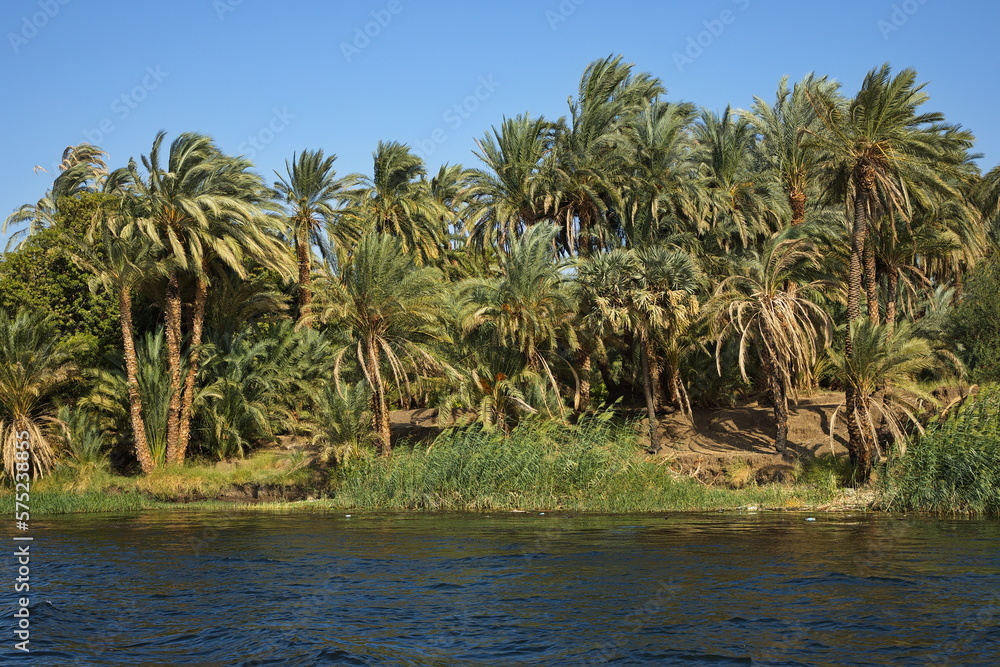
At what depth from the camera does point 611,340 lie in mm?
31891

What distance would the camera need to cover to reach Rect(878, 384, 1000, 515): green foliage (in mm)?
20844

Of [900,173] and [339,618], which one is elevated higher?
[900,173]

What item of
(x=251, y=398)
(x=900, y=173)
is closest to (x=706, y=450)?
(x=900, y=173)

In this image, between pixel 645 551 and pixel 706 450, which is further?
pixel 706 450

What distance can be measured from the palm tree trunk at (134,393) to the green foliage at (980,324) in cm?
2696

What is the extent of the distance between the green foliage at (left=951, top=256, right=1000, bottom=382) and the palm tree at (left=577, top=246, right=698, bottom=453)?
930cm

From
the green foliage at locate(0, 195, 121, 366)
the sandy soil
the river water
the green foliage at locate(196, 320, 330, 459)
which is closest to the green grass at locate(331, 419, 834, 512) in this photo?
the sandy soil

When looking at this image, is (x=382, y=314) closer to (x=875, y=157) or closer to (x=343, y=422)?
(x=343, y=422)

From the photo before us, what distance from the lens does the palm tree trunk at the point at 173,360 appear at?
31.4m

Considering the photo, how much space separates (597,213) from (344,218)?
36.2 feet

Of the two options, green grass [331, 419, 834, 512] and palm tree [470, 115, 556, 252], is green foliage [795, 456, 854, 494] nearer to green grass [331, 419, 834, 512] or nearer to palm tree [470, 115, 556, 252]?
green grass [331, 419, 834, 512]

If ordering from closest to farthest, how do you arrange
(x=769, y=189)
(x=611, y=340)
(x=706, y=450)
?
(x=706, y=450) → (x=611, y=340) → (x=769, y=189)

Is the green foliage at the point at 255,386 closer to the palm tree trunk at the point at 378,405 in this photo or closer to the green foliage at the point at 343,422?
the green foliage at the point at 343,422

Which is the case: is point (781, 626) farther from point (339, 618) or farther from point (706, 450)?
point (706, 450)
